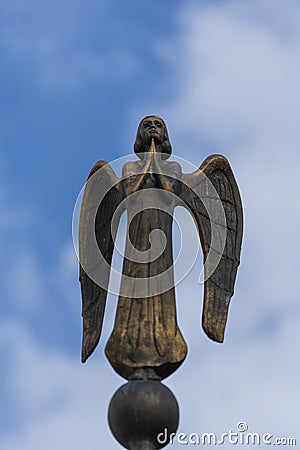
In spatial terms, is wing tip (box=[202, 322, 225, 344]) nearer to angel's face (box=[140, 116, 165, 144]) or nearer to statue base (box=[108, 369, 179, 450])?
statue base (box=[108, 369, 179, 450])

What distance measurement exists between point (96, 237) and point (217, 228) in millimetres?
1223

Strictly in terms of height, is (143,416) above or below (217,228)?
below

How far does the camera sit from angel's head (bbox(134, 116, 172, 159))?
35.5 feet

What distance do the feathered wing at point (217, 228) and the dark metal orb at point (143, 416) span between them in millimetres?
1188

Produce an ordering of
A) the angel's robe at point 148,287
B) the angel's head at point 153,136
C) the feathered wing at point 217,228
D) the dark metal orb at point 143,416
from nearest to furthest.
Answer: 1. the dark metal orb at point 143,416
2. the angel's robe at point 148,287
3. the feathered wing at point 217,228
4. the angel's head at point 153,136

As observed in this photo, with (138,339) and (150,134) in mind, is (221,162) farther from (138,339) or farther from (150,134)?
(138,339)

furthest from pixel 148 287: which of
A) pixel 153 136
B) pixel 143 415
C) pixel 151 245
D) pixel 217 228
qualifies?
pixel 153 136

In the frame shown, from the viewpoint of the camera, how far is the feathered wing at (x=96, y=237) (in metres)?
10.4

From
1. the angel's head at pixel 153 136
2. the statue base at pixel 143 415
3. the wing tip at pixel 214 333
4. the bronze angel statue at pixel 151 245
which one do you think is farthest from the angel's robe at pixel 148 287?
the wing tip at pixel 214 333

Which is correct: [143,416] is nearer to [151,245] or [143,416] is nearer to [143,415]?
[143,415]

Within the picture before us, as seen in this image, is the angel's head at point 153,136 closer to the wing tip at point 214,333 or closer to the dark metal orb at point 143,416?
the wing tip at point 214,333

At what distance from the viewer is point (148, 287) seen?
9.92m

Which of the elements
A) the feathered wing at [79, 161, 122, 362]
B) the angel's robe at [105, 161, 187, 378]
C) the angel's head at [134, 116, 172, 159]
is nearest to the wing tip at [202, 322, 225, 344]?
the angel's robe at [105, 161, 187, 378]

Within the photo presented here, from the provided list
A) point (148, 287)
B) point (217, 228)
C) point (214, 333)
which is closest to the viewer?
point (148, 287)
